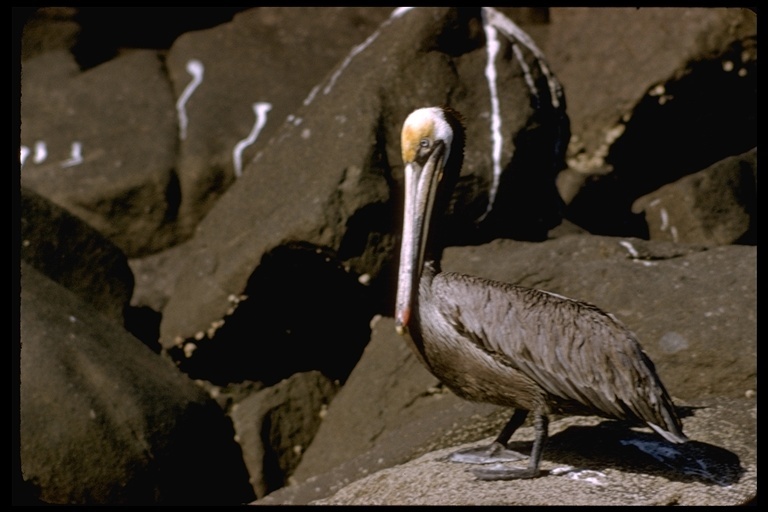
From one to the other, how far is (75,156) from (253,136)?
1.40 meters

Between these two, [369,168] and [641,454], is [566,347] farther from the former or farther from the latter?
[369,168]

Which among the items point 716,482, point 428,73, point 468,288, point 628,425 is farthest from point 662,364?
point 428,73

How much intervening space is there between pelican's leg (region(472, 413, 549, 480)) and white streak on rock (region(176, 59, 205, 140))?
528 cm

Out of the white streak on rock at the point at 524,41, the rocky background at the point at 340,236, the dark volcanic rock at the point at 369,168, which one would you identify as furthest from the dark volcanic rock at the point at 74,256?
the white streak on rock at the point at 524,41

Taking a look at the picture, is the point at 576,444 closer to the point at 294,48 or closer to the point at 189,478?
the point at 189,478

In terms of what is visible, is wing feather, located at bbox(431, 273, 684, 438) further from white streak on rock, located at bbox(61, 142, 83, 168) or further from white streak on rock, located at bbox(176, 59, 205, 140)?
white streak on rock, located at bbox(61, 142, 83, 168)

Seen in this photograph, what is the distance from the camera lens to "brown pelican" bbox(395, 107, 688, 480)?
4.97 metres

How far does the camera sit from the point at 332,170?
24.4 feet

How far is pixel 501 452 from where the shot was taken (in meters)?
5.27

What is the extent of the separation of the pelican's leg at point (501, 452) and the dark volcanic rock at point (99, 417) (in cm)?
183

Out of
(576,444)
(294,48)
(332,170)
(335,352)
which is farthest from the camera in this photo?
(294,48)

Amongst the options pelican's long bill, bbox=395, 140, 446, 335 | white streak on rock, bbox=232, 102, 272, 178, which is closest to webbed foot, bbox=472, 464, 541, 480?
pelican's long bill, bbox=395, 140, 446, 335

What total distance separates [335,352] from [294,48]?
3139mm

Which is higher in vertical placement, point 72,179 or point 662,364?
point 72,179
